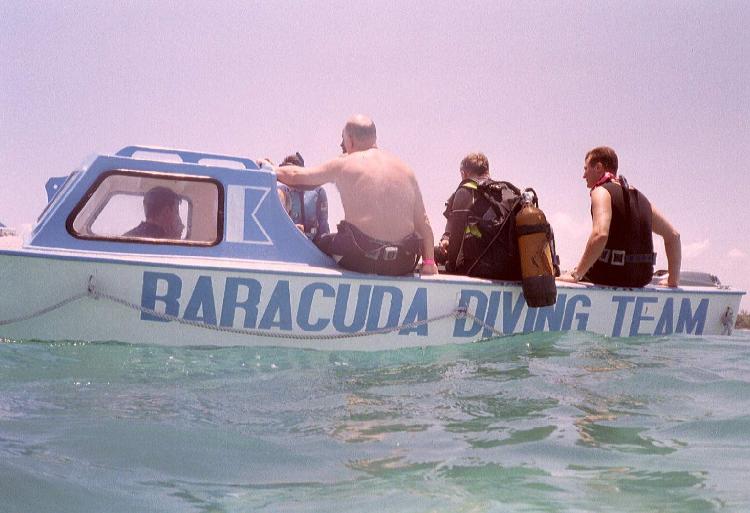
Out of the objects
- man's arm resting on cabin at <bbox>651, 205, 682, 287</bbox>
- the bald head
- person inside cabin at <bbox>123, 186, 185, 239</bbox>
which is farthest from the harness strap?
person inside cabin at <bbox>123, 186, 185, 239</bbox>

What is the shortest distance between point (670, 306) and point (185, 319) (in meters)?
4.87

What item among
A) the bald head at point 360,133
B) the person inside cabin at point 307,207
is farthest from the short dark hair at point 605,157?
the person inside cabin at point 307,207

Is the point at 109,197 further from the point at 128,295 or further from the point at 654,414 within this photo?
the point at 654,414

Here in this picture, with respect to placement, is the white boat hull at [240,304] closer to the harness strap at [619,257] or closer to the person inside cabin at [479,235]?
the person inside cabin at [479,235]

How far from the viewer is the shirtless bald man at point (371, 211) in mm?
5867

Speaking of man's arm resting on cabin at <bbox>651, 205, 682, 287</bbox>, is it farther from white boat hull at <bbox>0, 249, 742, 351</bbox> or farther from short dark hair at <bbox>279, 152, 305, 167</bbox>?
short dark hair at <bbox>279, 152, 305, 167</bbox>

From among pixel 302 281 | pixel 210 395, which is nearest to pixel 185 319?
pixel 302 281

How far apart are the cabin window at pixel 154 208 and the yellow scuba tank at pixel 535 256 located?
2572 mm

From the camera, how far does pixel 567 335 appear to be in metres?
6.48

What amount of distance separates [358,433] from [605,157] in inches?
207

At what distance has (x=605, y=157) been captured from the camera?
7496mm

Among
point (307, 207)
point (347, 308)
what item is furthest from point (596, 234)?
point (307, 207)

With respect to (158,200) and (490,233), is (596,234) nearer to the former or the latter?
(490,233)

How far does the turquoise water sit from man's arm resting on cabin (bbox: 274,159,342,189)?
4.92ft
